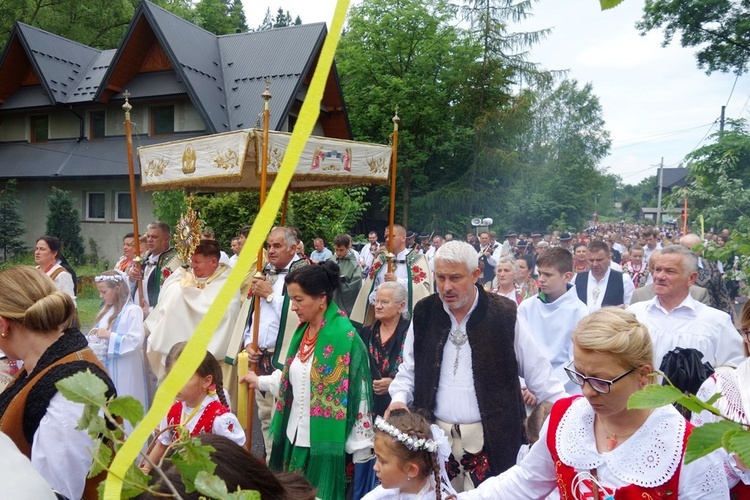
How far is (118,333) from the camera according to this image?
5340mm

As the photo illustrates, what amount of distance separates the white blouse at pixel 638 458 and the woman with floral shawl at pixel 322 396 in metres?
1.79

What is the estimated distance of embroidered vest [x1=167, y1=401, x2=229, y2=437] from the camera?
3.50 meters

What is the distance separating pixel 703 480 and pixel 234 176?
420 cm

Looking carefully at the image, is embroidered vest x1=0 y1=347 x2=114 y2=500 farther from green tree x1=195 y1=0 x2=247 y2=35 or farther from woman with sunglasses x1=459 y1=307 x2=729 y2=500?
green tree x1=195 y1=0 x2=247 y2=35

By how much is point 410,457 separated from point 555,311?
237cm

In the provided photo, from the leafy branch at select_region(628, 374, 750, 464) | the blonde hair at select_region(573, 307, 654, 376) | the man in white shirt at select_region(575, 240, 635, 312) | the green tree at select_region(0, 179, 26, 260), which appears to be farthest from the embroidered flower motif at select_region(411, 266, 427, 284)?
the green tree at select_region(0, 179, 26, 260)

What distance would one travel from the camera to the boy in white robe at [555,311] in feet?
15.9

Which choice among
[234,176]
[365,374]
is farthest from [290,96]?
[365,374]

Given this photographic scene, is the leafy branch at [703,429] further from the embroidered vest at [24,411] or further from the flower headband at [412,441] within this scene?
the embroidered vest at [24,411]

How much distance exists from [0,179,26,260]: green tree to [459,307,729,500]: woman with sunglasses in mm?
22981

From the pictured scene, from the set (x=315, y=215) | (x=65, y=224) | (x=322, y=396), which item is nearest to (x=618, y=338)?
(x=322, y=396)

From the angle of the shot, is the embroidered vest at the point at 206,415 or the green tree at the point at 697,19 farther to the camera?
the embroidered vest at the point at 206,415

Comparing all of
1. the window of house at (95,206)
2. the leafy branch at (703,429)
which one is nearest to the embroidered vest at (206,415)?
the leafy branch at (703,429)

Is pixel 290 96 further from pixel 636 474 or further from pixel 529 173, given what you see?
pixel 636 474
